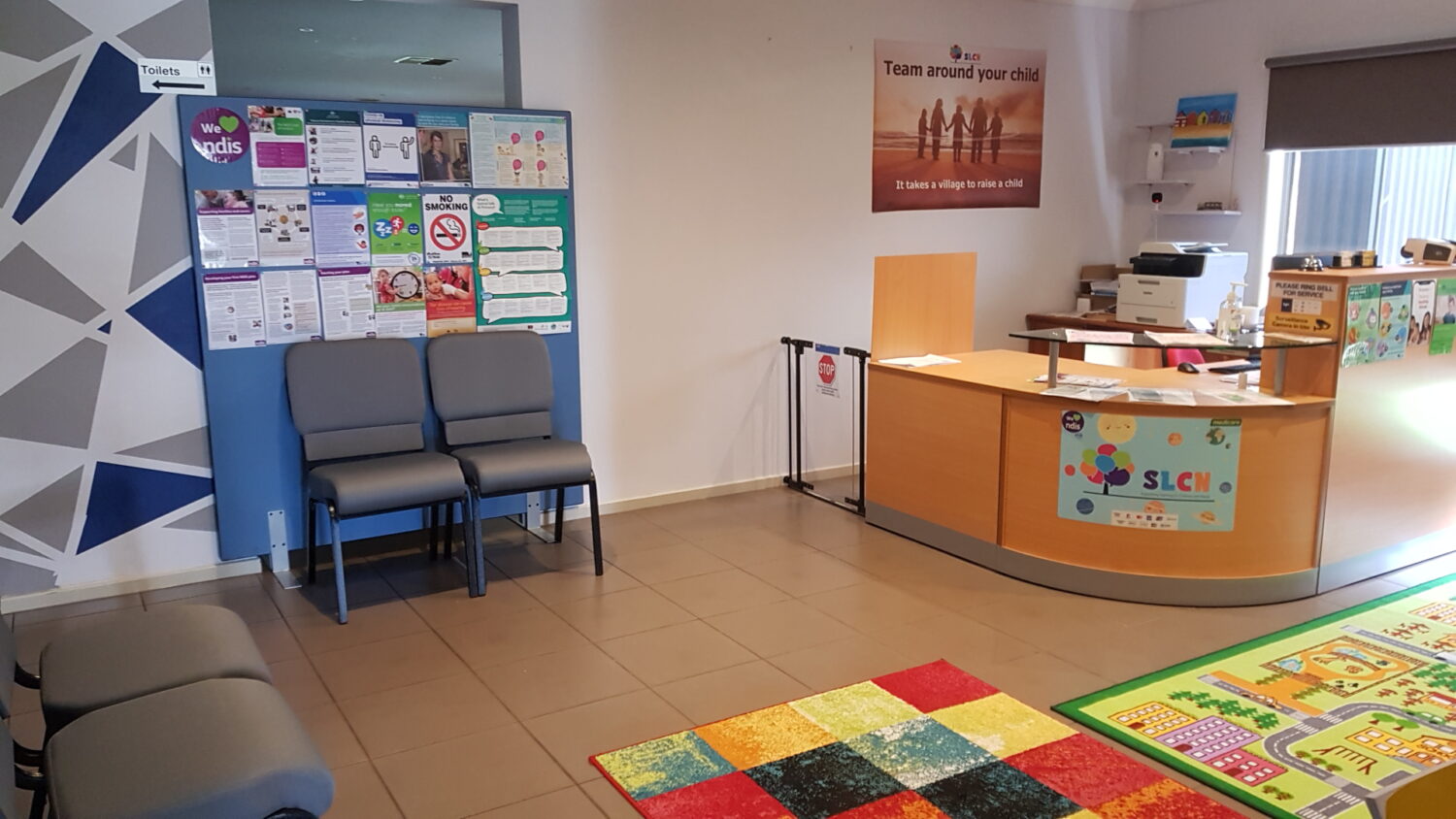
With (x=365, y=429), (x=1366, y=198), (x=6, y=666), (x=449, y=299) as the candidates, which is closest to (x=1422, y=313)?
(x=1366, y=198)

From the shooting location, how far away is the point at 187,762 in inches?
79.0

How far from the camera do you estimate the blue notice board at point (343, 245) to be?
437cm

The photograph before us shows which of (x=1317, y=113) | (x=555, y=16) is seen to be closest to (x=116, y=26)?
(x=555, y=16)

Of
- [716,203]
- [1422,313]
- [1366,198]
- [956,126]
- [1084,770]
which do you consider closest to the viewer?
[1084,770]

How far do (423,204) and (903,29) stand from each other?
9.68 ft

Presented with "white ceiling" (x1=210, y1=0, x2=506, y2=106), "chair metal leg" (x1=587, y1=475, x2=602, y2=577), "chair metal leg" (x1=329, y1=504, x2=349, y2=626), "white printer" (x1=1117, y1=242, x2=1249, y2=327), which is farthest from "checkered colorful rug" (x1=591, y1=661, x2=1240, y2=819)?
"white ceiling" (x1=210, y1=0, x2=506, y2=106)

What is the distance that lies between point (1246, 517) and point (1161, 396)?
22.1 inches

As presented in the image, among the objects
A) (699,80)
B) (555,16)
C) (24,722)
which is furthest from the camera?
(699,80)

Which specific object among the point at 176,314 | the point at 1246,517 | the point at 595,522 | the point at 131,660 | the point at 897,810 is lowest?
the point at 897,810

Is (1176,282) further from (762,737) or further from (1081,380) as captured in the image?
→ (762,737)

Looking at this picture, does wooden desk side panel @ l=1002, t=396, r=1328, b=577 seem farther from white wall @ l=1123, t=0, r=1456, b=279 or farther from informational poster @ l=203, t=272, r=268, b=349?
informational poster @ l=203, t=272, r=268, b=349

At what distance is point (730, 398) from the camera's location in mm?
5828

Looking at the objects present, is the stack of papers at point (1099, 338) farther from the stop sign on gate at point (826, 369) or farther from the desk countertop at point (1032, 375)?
the stop sign on gate at point (826, 369)

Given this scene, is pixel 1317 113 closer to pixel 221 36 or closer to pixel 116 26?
pixel 116 26
